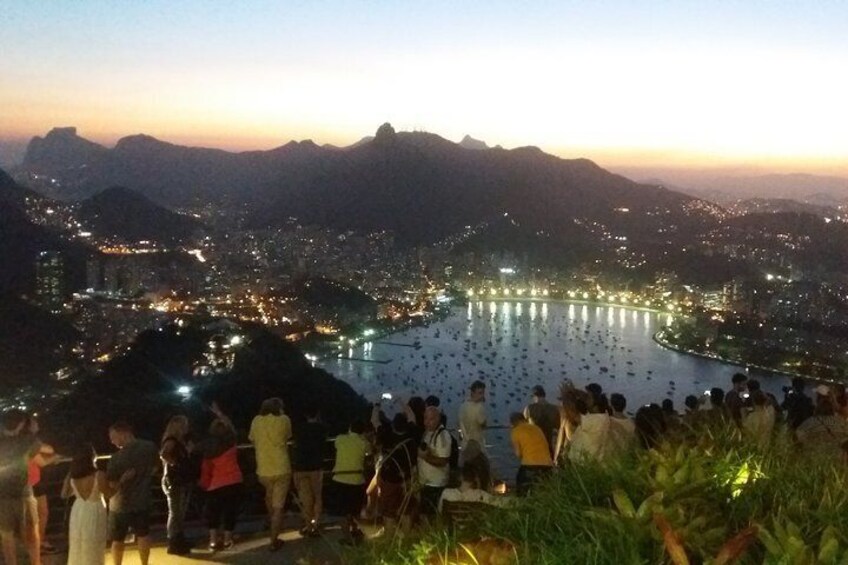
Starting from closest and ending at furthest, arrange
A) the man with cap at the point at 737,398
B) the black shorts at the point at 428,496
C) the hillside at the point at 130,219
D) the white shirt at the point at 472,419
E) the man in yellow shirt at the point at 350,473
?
the black shorts at the point at 428,496 < the man in yellow shirt at the point at 350,473 < the white shirt at the point at 472,419 < the man with cap at the point at 737,398 < the hillside at the point at 130,219

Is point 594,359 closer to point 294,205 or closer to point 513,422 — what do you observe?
point 513,422

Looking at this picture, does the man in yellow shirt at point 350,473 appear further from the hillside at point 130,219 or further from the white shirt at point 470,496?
the hillside at point 130,219

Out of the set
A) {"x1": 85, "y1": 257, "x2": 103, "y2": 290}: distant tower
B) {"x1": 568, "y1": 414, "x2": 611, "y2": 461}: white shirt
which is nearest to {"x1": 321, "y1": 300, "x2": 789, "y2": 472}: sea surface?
{"x1": 85, "y1": 257, "x2": 103, "y2": 290}: distant tower

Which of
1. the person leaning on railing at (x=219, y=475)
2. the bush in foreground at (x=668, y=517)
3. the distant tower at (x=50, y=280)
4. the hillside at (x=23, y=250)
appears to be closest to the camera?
the bush in foreground at (x=668, y=517)

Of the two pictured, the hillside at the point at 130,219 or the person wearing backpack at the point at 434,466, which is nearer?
the person wearing backpack at the point at 434,466

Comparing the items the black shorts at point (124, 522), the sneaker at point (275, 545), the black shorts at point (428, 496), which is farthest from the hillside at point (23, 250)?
the black shorts at point (428, 496)

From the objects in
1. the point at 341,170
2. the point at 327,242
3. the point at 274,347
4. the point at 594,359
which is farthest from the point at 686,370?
the point at 341,170

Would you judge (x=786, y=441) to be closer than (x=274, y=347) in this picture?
Yes
